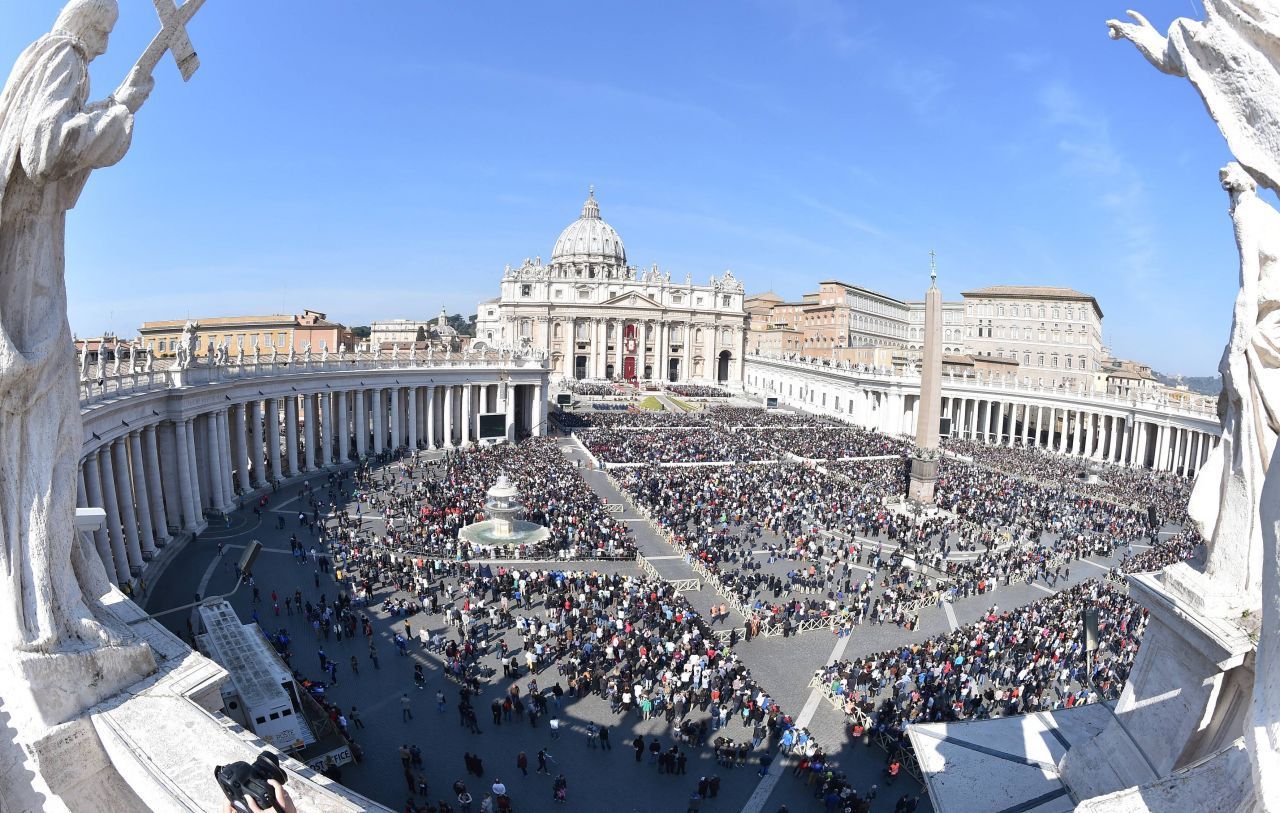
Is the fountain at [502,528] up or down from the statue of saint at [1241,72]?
down

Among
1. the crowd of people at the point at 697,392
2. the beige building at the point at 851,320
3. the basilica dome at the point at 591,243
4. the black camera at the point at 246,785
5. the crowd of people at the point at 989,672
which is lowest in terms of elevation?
the crowd of people at the point at 989,672

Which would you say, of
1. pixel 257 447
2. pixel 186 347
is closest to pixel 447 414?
pixel 257 447

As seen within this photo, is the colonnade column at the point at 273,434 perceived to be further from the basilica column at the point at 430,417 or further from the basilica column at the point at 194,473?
the basilica column at the point at 430,417

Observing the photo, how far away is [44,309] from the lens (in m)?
5.84

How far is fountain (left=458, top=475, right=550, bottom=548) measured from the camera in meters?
25.6

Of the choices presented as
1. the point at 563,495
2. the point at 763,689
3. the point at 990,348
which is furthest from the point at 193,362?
the point at 990,348

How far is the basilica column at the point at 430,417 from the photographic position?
47469mm

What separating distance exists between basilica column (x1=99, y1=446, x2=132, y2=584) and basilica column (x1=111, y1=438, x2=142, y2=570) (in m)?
0.57

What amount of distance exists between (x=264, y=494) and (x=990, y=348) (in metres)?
73.7

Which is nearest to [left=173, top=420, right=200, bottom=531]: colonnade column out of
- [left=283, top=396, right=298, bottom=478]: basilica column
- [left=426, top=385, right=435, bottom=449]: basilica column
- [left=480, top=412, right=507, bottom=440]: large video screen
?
[left=283, top=396, right=298, bottom=478]: basilica column

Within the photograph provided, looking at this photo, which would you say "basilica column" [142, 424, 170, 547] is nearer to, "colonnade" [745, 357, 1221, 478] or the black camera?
the black camera

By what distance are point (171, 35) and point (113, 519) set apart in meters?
18.7

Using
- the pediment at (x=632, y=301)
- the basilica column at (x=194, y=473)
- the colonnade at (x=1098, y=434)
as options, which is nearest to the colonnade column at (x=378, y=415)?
the basilica column at (x=194, y=473)

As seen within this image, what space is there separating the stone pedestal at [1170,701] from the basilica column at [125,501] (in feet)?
79.2
